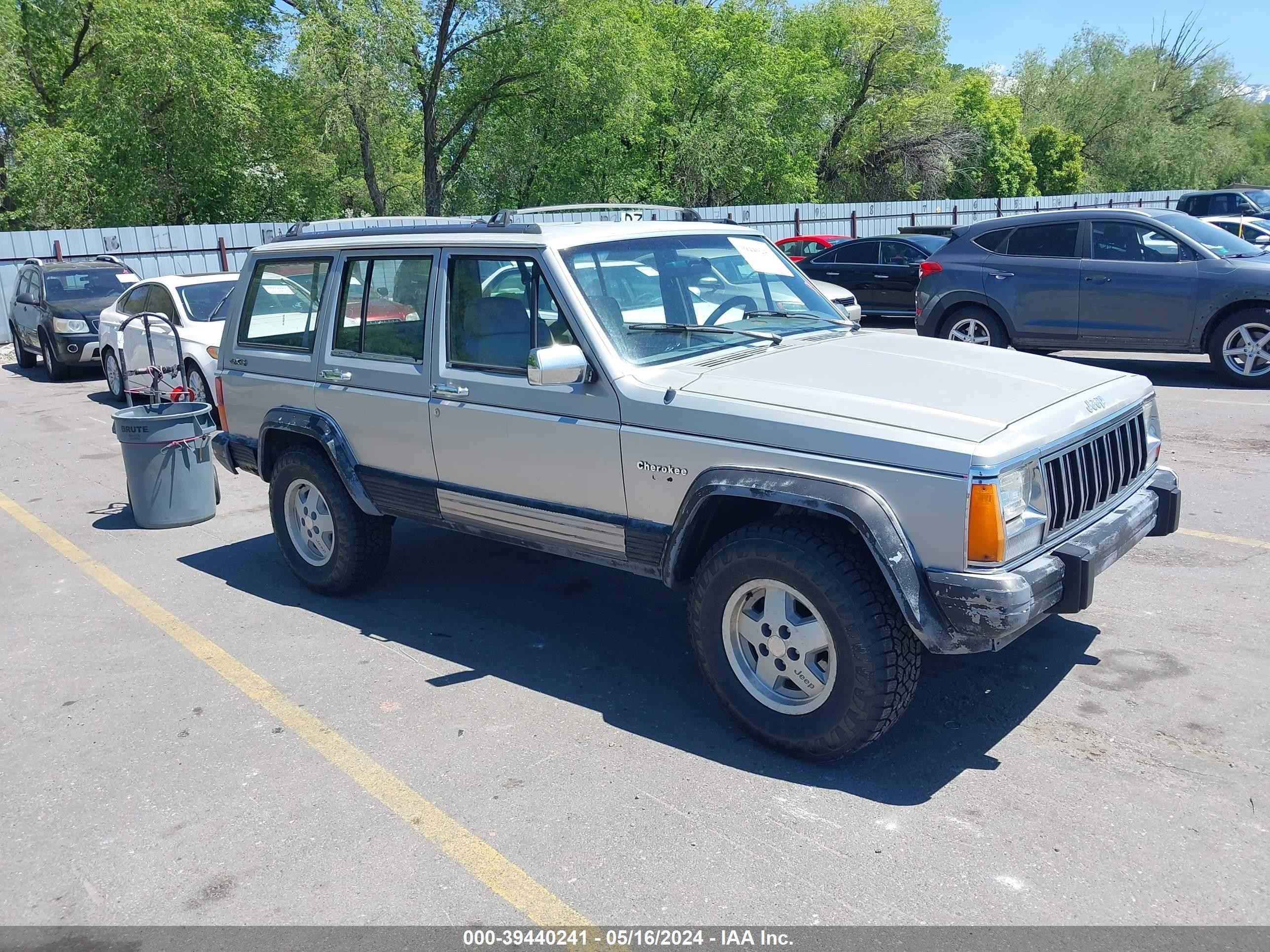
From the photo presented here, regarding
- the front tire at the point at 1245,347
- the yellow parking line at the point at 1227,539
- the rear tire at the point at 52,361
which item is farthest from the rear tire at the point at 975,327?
the rear tire at the point at 52,361

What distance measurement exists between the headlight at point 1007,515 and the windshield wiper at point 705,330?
4.71ft

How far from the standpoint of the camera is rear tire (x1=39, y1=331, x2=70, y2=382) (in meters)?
15.3

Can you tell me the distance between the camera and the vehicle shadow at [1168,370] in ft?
34.9

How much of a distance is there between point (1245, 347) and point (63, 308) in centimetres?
1527

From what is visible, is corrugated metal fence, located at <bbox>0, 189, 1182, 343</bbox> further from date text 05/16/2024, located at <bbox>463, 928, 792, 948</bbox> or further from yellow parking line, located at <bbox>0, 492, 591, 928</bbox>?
date text 05/16/2024, located at <bbox>463, 928, 792, 948</bbox>

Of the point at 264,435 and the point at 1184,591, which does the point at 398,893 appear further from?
the point at 1184,591

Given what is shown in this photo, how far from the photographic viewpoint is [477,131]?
3288 centimetres

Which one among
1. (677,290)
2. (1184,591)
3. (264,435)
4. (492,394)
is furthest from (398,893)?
(1184,591)

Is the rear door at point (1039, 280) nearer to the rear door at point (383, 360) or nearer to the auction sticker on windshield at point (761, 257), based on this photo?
the auction sticker on windshield at point (761, 257)

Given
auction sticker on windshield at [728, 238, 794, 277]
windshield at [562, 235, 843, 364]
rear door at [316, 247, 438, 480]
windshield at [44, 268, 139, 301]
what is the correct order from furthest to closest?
windshield at [44, 268, 139, 301], auction sticker on windshield at [728, 238, 794, 277], rear door at [316, 247, 438, 480], windshield at [562, 235, 843, 364]

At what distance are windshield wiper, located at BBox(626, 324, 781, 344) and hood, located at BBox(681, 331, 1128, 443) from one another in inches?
2.7

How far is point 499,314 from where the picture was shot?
4.75 m

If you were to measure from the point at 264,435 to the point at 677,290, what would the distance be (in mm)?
2650

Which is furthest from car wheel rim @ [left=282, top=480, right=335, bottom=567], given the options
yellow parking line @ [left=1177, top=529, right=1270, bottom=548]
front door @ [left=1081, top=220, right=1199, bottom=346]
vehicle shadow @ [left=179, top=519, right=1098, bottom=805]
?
front door @ [left=1081, top=220, right=1199, bottom=346]
